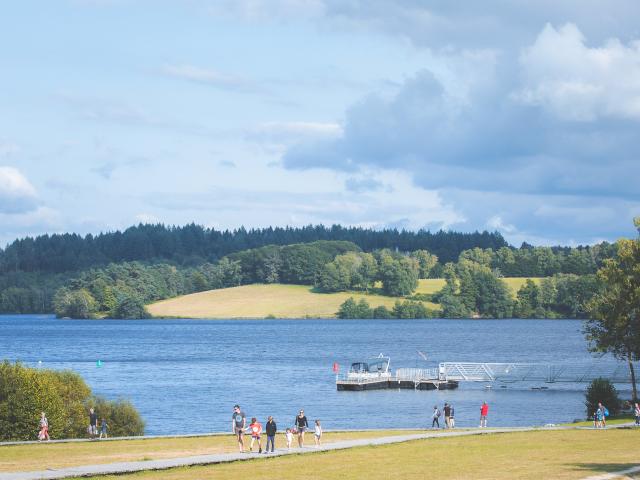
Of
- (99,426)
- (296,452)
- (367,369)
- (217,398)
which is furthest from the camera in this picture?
(367,369)

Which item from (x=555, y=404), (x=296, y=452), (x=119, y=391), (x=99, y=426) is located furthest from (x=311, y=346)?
(x=296, y=452)

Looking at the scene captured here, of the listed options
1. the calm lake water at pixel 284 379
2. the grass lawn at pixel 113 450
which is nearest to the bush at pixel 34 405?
the grass lawn at pixel 113 450

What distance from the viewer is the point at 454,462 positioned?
37812 mm

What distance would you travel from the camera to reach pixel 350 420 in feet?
249

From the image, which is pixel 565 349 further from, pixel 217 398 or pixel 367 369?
pixel 217 398

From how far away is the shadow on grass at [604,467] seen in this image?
34.4 meters

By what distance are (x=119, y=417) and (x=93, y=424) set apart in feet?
20.2

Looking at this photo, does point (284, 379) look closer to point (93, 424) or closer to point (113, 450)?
point (93, 424)

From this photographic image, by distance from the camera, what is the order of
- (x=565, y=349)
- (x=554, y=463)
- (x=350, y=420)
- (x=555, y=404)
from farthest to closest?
(x=565, y=349) → (x=555, y=404) → (x=350, y=420) → (x=554, y=463)

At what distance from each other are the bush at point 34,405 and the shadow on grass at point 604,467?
28908mm

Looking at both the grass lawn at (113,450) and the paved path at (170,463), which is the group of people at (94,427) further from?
the paved path at (170,463)

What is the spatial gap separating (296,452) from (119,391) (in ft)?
191

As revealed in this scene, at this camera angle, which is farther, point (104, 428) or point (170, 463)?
point (104, 428)

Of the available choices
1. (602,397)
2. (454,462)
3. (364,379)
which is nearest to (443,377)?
(364,379)
